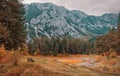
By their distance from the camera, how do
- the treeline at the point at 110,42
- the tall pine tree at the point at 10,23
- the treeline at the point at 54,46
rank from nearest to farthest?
the tall pine tree at the point at 10,23
the treeline at the point at 110,42
the treeline at the point at 54,46

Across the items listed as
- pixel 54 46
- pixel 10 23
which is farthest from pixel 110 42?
pixel 10 23

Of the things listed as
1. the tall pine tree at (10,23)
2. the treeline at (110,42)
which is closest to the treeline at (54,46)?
the treeline at (110,42)

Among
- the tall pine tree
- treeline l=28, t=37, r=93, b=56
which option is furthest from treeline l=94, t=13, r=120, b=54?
the tall pine tree

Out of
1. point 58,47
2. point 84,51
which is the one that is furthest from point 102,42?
point 84,51

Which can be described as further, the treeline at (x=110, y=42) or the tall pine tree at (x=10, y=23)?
the treeline at (x=110, y=42)

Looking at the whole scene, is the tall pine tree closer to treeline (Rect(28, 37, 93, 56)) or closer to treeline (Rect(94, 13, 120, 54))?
treeline (Rect(94, 13, 120, 54))

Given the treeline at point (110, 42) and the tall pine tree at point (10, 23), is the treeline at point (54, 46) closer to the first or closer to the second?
the treeline at point (110, 42)

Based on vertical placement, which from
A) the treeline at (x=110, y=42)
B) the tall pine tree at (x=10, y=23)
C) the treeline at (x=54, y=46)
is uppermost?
the tall pine tree at (x=10, y=23)

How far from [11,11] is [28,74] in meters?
22.7

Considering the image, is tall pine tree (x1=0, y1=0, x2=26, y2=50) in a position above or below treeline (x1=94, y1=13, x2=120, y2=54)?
above

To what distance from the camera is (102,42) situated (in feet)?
377

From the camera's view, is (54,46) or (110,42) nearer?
(110,42)

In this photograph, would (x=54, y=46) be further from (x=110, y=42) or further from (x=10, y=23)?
(x=10, y=23)

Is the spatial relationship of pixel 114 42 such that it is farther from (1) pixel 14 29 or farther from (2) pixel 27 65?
(2) pixel 27 65
